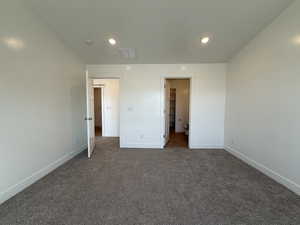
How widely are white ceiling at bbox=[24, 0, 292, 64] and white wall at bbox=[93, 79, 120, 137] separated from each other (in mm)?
1973

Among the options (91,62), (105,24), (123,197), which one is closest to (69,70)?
(91,62)

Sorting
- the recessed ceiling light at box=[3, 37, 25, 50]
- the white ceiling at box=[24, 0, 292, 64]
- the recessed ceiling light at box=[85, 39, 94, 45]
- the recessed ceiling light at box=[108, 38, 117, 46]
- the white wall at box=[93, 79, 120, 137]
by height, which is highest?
the white ceiling at box=[24, 0, 292, 64]

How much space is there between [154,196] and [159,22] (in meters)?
2.86

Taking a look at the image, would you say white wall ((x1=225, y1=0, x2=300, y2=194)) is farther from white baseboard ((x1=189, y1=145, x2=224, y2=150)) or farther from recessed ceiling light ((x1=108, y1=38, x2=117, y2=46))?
recessed ceiling light ((x1=108, y1=38, x2=117, y2=46))

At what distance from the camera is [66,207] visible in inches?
74.6

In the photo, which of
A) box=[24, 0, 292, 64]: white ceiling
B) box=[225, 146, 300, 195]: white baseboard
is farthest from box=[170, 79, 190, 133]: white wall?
box=[225, 146, 300, 195]: white baseboard

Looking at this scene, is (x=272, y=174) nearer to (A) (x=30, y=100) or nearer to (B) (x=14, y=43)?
(A) (x=30, y=100)

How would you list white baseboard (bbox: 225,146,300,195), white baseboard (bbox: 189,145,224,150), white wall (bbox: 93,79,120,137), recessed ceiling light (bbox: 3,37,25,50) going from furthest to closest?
white wall (bbox: 93,79,120,137) → white baseboard (bbox: 189,145,224,150) → white baseboard (bbox: 225,146,300,195) → recessed ceiling light (bbox: 3,37,25,50)

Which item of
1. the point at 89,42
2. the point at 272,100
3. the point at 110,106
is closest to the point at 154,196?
the point at 272,100

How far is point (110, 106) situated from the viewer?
5.65 m

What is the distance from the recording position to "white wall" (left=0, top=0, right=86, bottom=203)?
2.01 metres

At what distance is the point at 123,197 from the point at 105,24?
9.48 ft

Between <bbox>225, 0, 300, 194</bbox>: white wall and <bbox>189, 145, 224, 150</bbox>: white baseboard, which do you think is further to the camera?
<bbox>189, 145, 224, 150</bbox>: white baseboard

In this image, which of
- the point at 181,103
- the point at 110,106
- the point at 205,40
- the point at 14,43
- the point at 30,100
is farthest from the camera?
the point at 181,103
